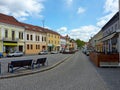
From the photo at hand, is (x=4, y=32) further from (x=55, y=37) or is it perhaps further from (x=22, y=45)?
Result: (x=55, y=37)

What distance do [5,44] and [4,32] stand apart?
299cm

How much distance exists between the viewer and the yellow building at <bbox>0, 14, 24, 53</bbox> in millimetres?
47938

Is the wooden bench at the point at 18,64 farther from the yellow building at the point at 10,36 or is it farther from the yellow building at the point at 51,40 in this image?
the yellow building at the point at 51,40

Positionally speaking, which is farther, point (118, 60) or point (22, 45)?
point (22, 45)

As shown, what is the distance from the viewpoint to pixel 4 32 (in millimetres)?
48531

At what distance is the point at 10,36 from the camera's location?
5119 centimetres

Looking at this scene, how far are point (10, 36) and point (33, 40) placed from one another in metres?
14.3

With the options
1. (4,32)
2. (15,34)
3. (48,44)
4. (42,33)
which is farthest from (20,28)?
(48,44)

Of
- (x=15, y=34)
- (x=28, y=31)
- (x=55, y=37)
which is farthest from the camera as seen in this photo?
(x=55, y=37)

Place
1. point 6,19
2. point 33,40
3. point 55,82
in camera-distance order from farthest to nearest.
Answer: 1. point 33,40
2. point 6,19
3. point 55,82

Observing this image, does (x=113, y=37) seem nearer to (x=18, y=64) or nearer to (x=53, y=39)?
(x=18, y=64)

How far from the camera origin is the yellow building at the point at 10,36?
47938mm

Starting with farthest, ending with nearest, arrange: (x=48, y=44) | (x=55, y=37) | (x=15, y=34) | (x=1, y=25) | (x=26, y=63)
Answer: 1. (x=55, y=37)
2. (x=48, y=44)
3. (x=15, y=34)
4. (x=1, y=25)
5. (x=26, y=63)

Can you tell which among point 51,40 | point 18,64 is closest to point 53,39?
point 51,40
